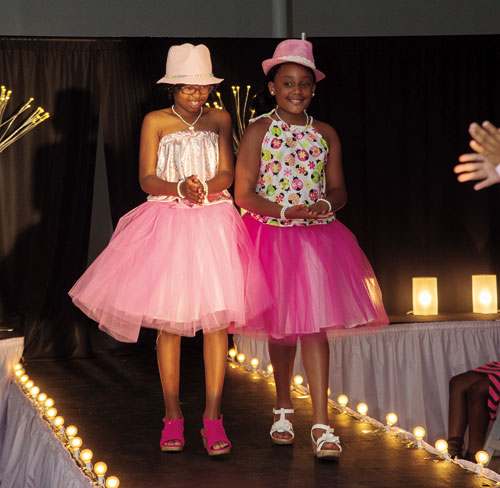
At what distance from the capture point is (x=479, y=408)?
3.64 m

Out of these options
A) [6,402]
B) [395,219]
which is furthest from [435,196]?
[6,402]

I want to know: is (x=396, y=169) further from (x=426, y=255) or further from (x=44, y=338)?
(x=44, y=338)

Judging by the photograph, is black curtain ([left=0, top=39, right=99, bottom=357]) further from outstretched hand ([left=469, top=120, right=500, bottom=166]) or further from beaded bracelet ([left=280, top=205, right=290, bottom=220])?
outstretched hand ([left=469, top=120, right=500, bottom=166])

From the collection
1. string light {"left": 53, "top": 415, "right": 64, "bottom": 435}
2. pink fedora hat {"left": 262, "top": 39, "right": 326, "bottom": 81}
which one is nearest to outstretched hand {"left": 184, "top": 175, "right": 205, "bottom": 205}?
pink fedora hat {"left": 262, "top": 39, "right": 326, "bottom": 81}

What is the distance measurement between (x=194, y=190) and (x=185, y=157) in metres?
0.26

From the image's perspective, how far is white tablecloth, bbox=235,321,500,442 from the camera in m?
4.34

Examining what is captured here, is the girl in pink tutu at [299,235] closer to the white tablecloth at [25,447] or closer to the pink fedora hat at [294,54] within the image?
the pink fedora hat at [294,54]

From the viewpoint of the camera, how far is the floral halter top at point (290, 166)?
9.18ft

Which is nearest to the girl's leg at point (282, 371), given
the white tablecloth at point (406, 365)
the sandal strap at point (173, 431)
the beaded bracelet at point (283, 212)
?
the sandal strap at point (173, 431)

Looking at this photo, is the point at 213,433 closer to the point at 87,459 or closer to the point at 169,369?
the point at 169,369

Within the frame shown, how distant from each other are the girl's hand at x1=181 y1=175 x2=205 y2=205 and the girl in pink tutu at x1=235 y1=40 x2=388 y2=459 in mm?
264

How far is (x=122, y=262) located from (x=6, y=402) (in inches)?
57.5

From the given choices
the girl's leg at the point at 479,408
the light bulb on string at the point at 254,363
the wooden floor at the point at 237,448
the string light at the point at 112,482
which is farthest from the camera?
the light bulb on string at the point at 254,363

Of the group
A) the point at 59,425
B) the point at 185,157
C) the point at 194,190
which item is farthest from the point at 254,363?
the point at 194,190
